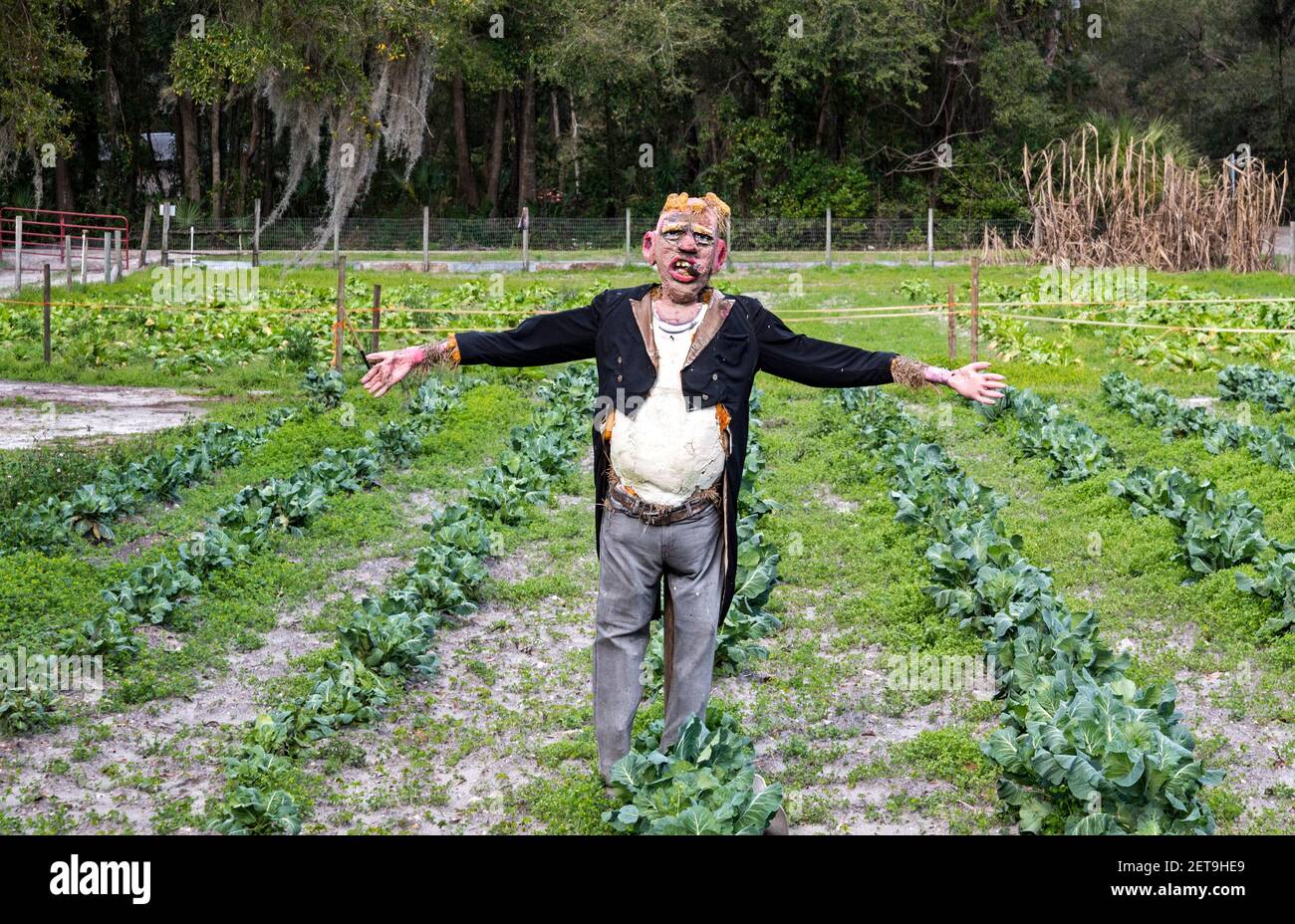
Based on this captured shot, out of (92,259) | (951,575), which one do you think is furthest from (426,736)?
(92,259)

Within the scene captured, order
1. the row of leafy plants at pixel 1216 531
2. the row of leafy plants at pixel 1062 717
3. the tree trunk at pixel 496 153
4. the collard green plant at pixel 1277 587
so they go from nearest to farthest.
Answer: the row of leafy plants at pixel 1062 717, the collard green plant at pixel 1277 587, the row of leafy plants at pixel 1216 531, the tree trunk at pixel 496 153

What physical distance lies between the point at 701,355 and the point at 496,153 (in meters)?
34.8

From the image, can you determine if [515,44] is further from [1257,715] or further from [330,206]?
[1257,715]

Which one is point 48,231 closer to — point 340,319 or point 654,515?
point 340,319

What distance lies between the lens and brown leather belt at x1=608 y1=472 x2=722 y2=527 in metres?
5.29

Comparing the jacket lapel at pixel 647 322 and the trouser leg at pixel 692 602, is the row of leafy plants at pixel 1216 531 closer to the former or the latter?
the trouser leg at pixel 692 602

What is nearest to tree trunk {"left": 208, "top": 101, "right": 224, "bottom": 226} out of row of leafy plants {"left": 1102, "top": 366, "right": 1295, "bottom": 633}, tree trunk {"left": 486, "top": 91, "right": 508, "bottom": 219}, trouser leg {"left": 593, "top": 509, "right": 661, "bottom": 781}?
tree trunk {"left": 486, "top": 91, "right": 508, "bottom": 219}

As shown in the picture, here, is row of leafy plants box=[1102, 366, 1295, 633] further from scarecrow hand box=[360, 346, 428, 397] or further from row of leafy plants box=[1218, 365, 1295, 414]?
scarecrow hand box=[360, 346, 428, 397]

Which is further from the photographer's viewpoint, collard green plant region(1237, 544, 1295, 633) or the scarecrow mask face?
collard green plant region(1237, 544, 1295, 633)

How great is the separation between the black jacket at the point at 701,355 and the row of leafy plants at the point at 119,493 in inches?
193

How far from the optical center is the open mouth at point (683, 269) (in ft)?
17.7

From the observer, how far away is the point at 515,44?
36.8 metres

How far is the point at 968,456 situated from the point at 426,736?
7352mm

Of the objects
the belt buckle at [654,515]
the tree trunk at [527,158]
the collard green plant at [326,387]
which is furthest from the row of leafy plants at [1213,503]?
the tree trunk at [527,158]
